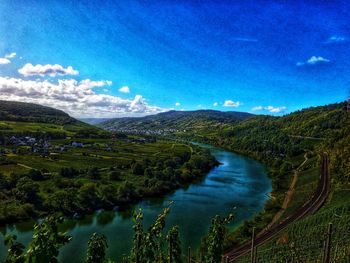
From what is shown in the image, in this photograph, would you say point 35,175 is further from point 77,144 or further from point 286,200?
point 77,144

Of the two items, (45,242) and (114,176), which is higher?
(45,242)

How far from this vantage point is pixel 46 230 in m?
5.67

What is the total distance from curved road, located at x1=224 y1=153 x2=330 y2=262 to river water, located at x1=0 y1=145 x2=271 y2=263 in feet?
13.6

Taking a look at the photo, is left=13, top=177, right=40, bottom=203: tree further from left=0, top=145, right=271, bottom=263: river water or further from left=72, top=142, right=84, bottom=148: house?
left=72, top=142, right=84, bottom=148: house

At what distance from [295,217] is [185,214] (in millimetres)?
14340

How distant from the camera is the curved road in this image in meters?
31.5

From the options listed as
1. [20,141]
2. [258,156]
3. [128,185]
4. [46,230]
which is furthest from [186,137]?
[46,230]

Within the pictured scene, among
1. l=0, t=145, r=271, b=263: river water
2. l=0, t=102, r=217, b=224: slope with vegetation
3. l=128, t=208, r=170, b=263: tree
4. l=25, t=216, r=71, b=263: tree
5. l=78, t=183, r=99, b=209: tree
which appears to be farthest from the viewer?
l=78, t=183, r=99, b=209: tree

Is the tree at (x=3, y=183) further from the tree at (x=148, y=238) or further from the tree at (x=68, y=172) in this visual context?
the tree at (x=148, y=238)

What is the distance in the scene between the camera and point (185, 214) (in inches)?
1772

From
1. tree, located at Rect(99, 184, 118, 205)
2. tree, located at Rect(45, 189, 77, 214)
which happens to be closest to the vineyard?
tree, located at Rect(99, 184, 118, 205)

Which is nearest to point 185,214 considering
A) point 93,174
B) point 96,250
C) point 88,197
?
point 88,197

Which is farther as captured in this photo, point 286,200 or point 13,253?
point 286,200

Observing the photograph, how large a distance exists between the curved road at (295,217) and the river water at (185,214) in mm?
4159
